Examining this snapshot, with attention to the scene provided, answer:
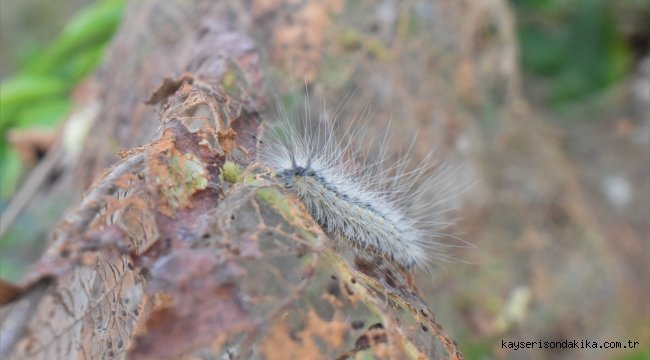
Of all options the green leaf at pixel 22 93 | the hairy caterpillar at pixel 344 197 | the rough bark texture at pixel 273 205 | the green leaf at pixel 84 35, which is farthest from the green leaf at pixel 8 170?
the hairy caterpillar at pixel 344 197

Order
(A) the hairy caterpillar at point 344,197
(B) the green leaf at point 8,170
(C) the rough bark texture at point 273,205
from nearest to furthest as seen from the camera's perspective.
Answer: (C) the rough bark texture at point 273,205
(A) the hairy caterpillar at point 344,197
(B) the green leaf at point 8,170

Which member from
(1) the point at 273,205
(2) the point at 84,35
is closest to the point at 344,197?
(1) the point at 273,205

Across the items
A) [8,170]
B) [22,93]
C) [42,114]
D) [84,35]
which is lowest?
[8,170]

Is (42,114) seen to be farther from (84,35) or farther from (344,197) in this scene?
(344,197)

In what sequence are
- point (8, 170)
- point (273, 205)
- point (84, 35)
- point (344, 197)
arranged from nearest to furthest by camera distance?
point (273, 205) → point (344, 197) → point (8, 170) → point (84, 35)

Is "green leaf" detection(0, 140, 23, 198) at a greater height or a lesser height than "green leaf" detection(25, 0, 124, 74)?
lesser

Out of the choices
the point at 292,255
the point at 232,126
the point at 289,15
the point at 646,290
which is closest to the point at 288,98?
the point at 289,15

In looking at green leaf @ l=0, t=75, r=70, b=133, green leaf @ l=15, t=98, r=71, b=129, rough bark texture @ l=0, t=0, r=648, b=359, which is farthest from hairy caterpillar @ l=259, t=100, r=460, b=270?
green leaf @ l=0, t=75, r=70, b=133

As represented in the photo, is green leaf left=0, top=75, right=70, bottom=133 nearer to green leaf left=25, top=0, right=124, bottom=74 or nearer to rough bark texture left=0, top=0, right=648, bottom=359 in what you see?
green leaf left=25, top=0, right=124, bottom=74

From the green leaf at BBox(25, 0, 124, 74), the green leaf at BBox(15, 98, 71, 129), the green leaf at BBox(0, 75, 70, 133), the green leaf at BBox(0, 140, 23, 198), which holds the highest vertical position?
the green leaf at BBox(25, 0, 124, 74)

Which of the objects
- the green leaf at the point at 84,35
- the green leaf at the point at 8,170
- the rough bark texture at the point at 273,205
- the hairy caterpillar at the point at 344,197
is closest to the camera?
the rough bark texture at the point at 273,205

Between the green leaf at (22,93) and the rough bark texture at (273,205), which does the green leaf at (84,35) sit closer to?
the green leaf at (22,93)
